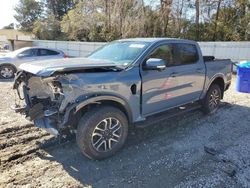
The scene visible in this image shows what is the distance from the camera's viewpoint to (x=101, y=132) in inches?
154

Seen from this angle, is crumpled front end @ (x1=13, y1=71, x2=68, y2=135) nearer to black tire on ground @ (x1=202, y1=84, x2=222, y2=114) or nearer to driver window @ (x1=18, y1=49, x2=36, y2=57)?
black tire on ground @ (x1=202, y1=84, x2=222, y2=114)

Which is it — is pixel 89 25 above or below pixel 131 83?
above

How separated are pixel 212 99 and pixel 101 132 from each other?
11.3 feet

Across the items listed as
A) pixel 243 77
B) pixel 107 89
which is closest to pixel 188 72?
pixel 107 89

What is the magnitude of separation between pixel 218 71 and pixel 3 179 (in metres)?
4.98

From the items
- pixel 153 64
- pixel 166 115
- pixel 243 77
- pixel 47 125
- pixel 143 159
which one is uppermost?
pixel 153 64

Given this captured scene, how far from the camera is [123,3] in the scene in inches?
825

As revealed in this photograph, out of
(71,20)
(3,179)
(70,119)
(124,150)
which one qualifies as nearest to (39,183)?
(3,179)

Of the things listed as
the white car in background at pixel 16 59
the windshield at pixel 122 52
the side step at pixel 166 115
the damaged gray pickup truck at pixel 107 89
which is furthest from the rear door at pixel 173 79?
the white car in background at pixel 16 59

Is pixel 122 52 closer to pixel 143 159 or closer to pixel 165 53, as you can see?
pixel 165 53

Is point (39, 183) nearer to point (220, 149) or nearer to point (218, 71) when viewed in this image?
point (220, 149)

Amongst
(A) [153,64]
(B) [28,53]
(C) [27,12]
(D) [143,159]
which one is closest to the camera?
(D) [143,159]

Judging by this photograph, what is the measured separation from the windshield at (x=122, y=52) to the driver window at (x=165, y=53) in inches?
9.0

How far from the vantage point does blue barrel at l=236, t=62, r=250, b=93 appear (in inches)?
331
